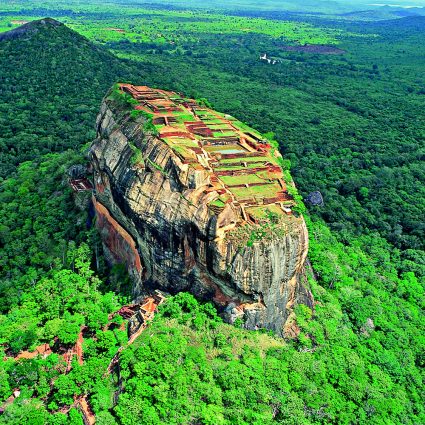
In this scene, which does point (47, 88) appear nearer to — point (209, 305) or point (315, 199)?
point (315, 199)

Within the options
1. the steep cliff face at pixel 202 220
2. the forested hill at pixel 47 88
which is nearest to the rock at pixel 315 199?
the steep cliff face at pixel 202 220

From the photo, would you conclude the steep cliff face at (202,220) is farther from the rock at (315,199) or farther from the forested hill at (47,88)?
the forested hill at (47,88)

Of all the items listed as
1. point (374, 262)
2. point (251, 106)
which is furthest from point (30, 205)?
point (251, 106)

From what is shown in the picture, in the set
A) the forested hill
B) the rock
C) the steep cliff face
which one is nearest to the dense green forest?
the forested hill

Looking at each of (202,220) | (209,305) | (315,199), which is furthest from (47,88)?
(209,305)

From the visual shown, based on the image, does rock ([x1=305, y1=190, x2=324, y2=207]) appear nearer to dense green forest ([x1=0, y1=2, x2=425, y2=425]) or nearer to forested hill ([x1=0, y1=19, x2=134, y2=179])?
dense green forest ([x1=0, y1=2, x2=425, y2=425])

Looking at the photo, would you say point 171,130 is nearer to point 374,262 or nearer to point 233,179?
point 233,179
